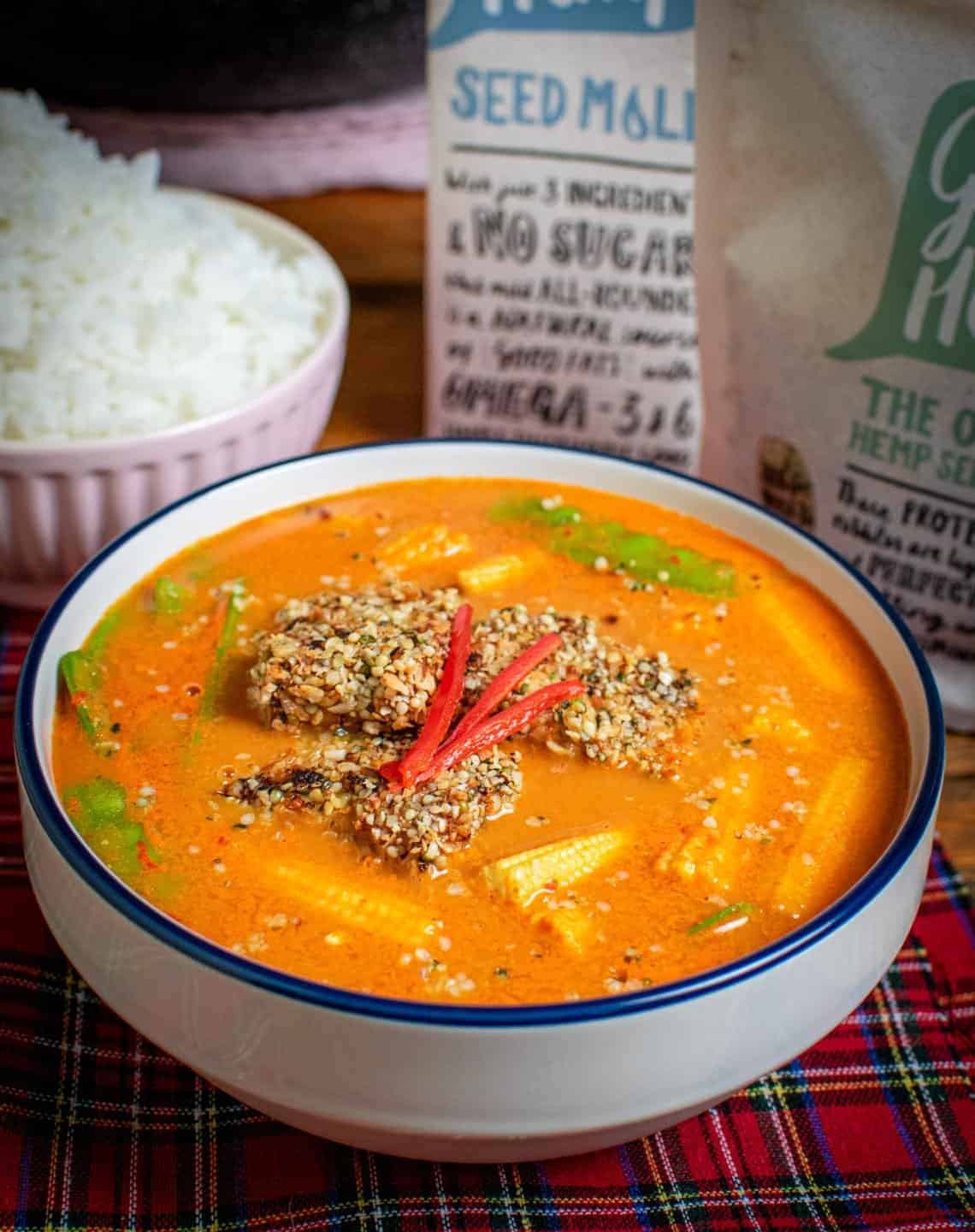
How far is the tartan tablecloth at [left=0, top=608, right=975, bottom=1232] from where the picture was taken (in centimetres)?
167

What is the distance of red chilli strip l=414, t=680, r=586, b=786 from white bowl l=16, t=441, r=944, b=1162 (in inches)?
16.0

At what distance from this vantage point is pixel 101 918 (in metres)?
1.53

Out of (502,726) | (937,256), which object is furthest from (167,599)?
(937,256)

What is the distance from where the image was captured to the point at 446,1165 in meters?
1.73

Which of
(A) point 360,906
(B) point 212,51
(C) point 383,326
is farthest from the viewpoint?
(B) point 212,51

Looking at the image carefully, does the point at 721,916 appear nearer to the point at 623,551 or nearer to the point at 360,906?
the point at 360,906

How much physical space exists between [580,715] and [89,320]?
56.1 inches

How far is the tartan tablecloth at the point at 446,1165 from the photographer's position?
1.67 meters

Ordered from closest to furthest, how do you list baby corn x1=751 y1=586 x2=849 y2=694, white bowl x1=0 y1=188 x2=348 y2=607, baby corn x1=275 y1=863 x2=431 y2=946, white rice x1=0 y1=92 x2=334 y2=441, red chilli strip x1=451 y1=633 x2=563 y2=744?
baby corn x1=275 y1=863 x2=431 y2=946 → red chilli strip x1=451 y1=633 x2=563 y2=744 → baby corn x1=751 y1=586 x2=849 y2=694 → white bowl x1=0 y1=188 x2=348 y2=607 → white rice x1=0 y1=92 x2=334 y2=441

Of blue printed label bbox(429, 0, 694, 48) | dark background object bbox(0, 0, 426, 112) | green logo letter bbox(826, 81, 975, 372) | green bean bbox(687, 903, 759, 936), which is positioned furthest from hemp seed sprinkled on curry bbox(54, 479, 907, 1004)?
A: dark background object bbox(0, 0, 426, 112)

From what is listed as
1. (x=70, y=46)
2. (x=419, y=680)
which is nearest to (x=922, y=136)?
(x=419, y=680)

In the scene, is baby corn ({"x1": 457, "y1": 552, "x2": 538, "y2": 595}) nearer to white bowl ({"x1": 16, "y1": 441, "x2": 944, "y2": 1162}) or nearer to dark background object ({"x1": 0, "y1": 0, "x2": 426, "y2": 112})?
white bowl ({"x1": 16, "y1": 441, "x2": 944, "y2": 1162})

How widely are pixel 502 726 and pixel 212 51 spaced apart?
2.98m

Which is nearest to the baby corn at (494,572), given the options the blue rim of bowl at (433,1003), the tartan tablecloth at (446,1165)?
the blue rim of bowl at (433,1003)
